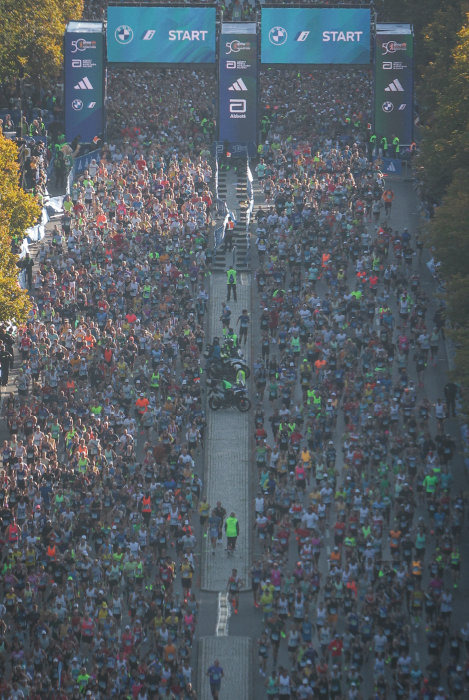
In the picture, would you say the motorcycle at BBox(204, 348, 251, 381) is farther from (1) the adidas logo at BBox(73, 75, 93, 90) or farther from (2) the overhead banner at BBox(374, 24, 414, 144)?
(1) the adidas logo at BBox(73, 75, 93, 90)

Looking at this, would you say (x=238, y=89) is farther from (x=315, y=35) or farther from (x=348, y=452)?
(x=348, y=452)

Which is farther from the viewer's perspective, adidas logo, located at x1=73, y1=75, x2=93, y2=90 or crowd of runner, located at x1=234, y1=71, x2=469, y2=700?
adidas logo, located at x1=73, y1=75, x2=93, y2=90

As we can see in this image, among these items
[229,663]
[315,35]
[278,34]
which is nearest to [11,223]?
[278,34]

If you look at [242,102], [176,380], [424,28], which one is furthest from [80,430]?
[424,28]

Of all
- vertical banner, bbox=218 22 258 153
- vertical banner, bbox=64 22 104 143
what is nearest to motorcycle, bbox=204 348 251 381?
vertical banner, bbox=218 22 258 153

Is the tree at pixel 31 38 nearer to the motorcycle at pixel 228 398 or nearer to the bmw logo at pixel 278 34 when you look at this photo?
the bmw logo at pixel 278 34
